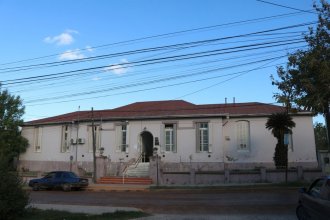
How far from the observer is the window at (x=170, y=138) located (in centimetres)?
3747

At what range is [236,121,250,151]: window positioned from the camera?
A: 122ft

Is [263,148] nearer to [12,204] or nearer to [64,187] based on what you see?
[64,187]

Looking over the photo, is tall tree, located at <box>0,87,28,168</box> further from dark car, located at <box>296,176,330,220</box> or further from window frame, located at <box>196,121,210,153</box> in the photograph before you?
dark car, located at <box>296,176,330,220</box>

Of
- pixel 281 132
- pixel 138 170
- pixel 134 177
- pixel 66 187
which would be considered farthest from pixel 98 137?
pixel 281 132

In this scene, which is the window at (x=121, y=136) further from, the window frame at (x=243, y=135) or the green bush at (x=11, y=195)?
the green bush at (x=11, y=195)

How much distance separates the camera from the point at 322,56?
1537 cm

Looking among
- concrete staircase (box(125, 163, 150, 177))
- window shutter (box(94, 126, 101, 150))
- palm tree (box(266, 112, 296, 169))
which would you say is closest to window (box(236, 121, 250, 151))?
palm tree (box(266, 112, 296, 169))

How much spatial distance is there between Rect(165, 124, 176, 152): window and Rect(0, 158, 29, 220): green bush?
25079mm

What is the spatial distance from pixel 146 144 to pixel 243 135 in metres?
9.27

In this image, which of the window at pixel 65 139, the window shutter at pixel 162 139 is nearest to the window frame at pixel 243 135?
the window shutter at pixel 162 139

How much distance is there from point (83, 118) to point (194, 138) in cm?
1146

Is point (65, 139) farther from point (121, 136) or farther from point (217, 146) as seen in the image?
point (217, 146)

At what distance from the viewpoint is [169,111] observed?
127 ft

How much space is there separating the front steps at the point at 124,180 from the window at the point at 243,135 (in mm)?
9375
